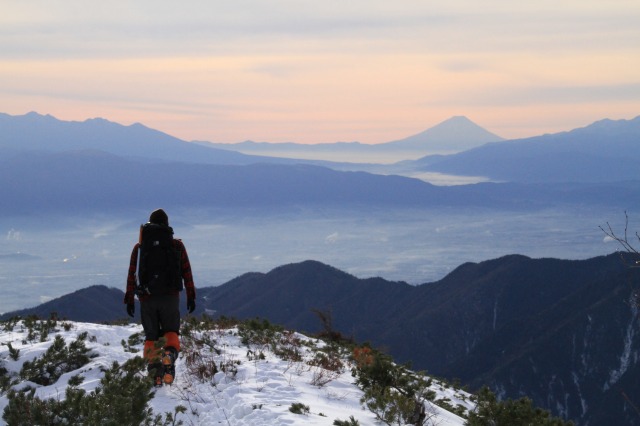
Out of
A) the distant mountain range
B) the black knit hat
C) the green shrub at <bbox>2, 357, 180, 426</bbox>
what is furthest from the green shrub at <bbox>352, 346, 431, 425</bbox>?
the distant mountain range

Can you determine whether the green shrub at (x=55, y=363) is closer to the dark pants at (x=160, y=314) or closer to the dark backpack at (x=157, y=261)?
the dark pants at (x=160, y=314)

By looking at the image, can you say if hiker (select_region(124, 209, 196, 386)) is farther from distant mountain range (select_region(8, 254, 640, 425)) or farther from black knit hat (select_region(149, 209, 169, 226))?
distant mountain range (select_region(8, 254, 640, 425))

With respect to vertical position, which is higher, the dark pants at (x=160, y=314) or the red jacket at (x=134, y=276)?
the red jacket at (x=134, y=276)

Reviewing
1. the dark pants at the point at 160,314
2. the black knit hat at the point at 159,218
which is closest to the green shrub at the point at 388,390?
the dark pants at the point at 160,314

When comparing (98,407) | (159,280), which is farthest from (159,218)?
(98,407)

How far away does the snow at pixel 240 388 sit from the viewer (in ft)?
27.4

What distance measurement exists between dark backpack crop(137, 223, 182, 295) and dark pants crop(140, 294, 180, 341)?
17 centimetres

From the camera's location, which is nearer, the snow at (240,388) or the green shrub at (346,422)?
the green shrub at (346,422)

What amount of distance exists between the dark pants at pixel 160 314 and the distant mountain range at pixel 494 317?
72.9 metres

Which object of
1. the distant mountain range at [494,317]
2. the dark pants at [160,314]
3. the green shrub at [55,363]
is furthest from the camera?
the distant mountain range at [494,317]

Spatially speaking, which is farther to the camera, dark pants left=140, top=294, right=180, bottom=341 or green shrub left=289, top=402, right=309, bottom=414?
dark pants left=140, top=294, right=180, bottom=341

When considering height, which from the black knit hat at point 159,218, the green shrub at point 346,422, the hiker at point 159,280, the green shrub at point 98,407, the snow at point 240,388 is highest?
the black knit hat at point 159,218

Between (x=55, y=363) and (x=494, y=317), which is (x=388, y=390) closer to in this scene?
(x=55, y=363)

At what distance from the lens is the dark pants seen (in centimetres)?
961
